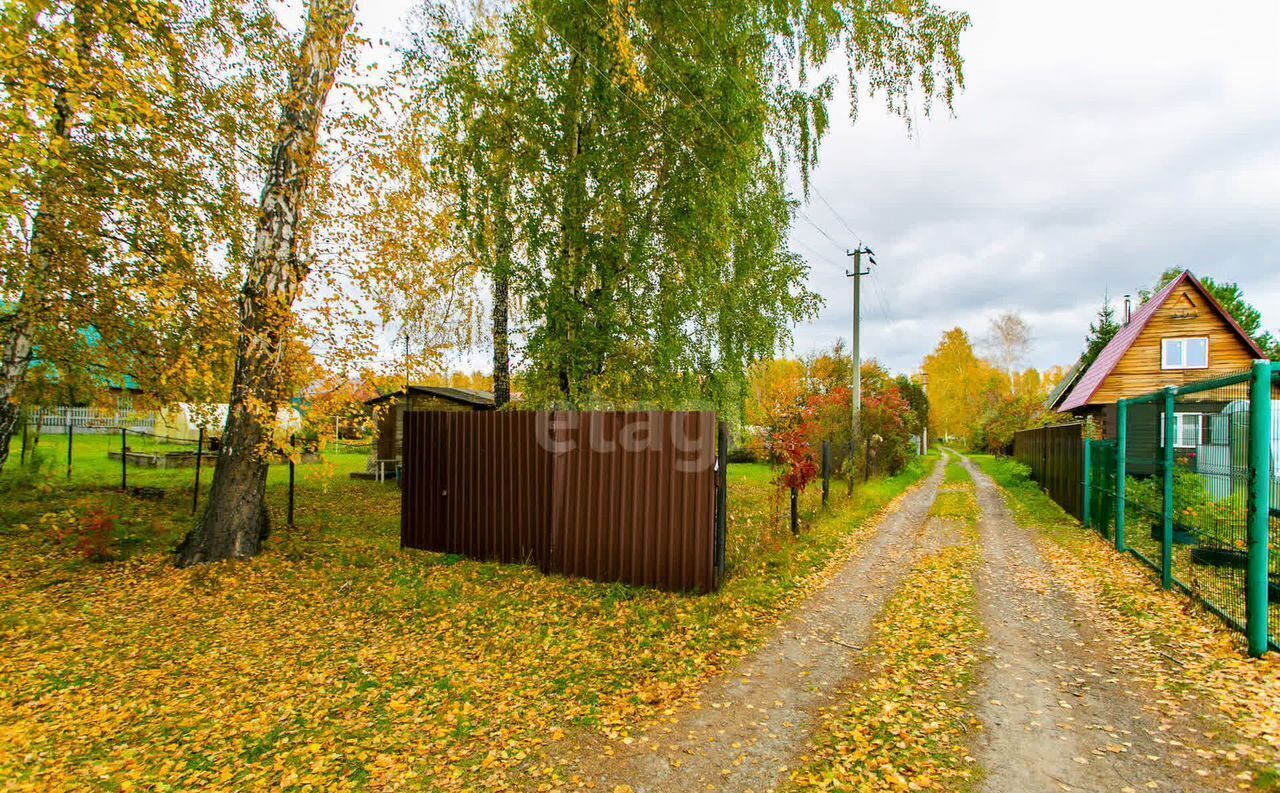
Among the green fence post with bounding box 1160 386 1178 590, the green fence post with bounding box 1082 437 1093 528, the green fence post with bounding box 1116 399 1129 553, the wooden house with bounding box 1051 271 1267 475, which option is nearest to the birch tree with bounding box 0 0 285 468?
the green fence post with bounding box 1160 386 1178 590

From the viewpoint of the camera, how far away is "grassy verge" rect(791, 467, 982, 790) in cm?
258

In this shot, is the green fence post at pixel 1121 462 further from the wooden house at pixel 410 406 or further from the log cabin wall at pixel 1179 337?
the wooden house at pixel 410 406

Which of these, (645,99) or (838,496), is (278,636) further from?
(838,496)

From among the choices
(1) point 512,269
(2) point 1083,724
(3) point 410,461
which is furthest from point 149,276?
(2) point 1083,724

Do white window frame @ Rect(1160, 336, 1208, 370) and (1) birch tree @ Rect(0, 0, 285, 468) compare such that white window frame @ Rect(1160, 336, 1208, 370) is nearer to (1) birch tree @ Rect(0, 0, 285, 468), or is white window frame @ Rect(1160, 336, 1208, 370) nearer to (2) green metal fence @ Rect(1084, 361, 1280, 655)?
(2) green metal fence @ Rect(1084, 361, 1280, 655)

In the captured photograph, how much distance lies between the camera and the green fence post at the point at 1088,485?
8.91 meters

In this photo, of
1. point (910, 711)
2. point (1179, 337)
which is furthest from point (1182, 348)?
point (910, 711)

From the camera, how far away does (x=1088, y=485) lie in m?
8.91

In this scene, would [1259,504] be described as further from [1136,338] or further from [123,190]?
[1136,338]

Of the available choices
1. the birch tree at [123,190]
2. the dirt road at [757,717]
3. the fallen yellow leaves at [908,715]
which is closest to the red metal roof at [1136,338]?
the fallen yellow leaves at [908,715]

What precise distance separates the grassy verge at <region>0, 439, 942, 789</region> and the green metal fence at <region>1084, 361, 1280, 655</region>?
3.33 meters

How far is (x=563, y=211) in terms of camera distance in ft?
24.8

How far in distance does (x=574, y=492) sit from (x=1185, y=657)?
16.5 feet

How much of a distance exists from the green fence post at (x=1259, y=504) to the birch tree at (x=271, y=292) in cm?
806
